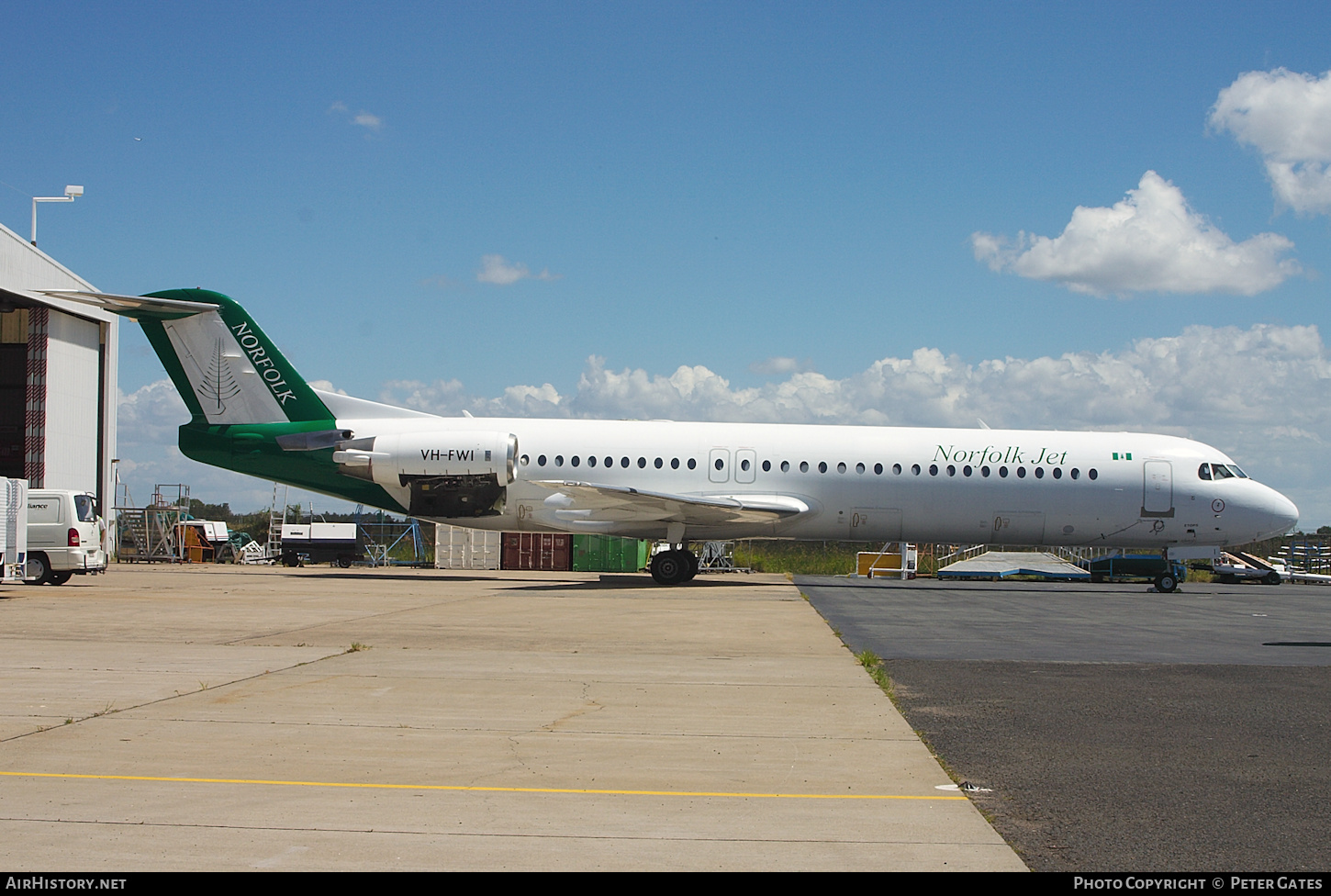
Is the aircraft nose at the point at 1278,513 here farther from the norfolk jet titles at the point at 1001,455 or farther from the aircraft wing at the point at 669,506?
the aircraft wing at the point at 669,506

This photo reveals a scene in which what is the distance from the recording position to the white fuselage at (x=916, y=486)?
24.9 m

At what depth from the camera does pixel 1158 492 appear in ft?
81.8

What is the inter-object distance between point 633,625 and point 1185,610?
36.3 feet

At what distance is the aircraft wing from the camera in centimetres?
2356

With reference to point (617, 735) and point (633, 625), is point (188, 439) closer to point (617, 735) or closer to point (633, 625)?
point (633, 625)

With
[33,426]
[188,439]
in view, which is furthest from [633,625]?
[33,426]

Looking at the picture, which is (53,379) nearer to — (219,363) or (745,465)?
(219,363)

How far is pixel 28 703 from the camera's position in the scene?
25.8 feet

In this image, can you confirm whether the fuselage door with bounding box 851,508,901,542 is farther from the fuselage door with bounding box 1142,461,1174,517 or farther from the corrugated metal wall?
the corrugated metal wall

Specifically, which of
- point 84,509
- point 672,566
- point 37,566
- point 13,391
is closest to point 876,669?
point 672,566

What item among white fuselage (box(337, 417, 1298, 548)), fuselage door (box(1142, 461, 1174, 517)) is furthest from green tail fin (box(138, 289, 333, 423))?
fuselage door (box(1142, 461, 1174, 517))

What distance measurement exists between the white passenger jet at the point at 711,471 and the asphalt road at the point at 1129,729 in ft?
27.4

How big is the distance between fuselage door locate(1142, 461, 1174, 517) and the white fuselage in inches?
1.2

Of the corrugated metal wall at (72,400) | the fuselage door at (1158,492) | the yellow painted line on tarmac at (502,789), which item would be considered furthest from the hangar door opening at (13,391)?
the yellow painted line on tarmac at (502,789)
